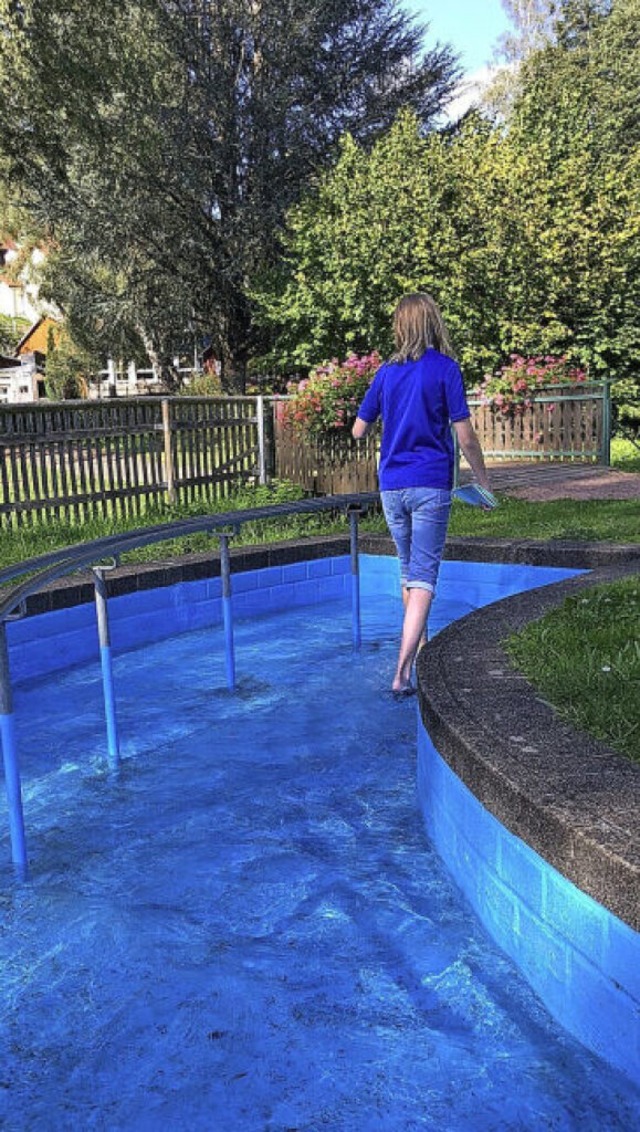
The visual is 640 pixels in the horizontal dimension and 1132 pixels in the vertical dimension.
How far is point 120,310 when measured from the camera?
71.3 ft

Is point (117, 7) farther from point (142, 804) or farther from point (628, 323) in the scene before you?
point (142, 804)

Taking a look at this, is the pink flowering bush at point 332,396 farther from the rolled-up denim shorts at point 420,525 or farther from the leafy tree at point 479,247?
the leafy tree at point 479,247

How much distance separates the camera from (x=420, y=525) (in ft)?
13.8

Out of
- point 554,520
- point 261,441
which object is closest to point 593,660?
point 554,520

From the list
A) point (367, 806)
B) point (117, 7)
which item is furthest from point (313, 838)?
point (117, 7)

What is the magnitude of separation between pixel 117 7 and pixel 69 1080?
22.2m

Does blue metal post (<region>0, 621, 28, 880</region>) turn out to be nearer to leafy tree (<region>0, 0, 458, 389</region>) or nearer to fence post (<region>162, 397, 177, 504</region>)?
fence post (<region>162, 397, 177, 504</region>)

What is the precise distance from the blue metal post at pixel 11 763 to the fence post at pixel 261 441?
7.90 meters

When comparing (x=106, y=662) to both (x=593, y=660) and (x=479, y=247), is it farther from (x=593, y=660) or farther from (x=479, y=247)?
(x=479, y=247)

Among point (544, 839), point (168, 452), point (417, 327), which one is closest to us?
point (544, 839)

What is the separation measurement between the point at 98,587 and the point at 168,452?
584 cm

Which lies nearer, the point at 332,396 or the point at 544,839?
the point at 544,839

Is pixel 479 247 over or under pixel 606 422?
over

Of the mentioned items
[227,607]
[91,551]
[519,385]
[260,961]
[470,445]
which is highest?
[519,385]
